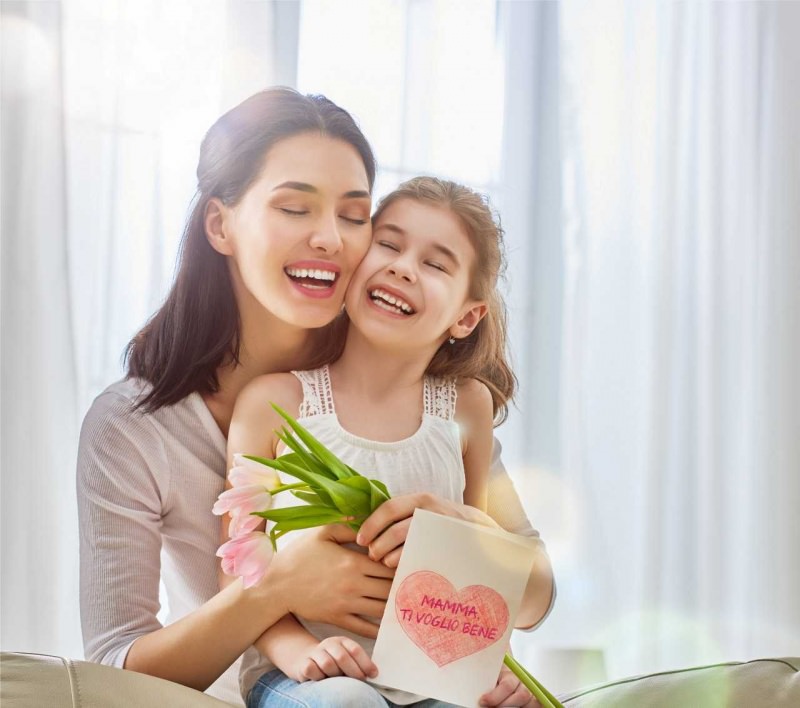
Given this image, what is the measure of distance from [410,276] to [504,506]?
1.42ft

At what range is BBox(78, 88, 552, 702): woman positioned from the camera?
4.73 feet

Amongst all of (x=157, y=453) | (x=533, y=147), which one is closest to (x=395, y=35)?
(x=533, y=147)

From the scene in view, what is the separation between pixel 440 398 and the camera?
5.08 ft

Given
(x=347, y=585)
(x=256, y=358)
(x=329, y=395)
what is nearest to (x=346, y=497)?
(x=347, y=585)

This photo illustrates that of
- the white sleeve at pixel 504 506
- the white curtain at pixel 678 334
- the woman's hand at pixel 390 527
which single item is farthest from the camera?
the white curtain at pixel 678 334

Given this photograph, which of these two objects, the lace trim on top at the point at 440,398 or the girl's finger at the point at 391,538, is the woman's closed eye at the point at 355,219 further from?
the girl's finger at the point at 391,538

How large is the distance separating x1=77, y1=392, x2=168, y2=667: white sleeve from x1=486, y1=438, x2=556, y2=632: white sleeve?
0.53 metres

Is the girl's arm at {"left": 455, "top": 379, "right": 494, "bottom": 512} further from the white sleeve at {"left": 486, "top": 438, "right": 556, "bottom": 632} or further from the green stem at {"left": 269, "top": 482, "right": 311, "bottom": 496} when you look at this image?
the green stem at {"left": 269, "top": 482, "right": 311, "bottom": 496}

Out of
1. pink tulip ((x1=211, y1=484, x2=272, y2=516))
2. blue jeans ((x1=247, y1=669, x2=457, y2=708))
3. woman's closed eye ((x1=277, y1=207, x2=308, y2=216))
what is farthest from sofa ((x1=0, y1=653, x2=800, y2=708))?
woman's closed eye ((x1=277, y1=207, x2=308, y2=216))

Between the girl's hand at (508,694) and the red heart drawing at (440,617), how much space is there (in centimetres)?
6

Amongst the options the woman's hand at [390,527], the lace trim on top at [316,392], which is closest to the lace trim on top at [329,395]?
the lace trim on top at [316,392]

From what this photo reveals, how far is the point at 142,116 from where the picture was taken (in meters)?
1.67

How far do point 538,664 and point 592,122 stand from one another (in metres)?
1.08

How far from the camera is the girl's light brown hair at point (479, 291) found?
1516 millimetres
